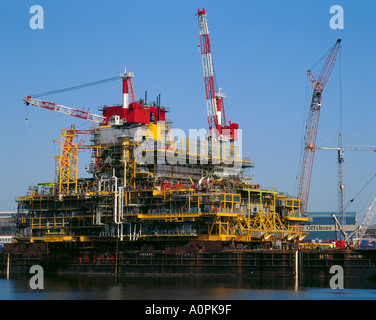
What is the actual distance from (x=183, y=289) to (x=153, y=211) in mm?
27228

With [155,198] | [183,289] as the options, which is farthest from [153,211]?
[183,289]

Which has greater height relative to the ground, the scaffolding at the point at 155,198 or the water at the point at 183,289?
the scaffolding at the point at 155,198

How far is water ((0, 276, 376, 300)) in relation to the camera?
85.3m

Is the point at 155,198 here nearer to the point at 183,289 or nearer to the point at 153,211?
the point at 153,211

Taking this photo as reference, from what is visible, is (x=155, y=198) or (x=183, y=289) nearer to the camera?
(x=183, y=289)

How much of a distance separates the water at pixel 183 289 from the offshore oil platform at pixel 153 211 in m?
4.55

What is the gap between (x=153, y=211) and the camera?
391ft

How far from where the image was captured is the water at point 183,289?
8531cm

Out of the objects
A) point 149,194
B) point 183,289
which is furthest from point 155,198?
point 183,289

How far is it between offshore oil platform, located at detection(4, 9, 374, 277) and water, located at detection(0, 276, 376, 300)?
4549 mm

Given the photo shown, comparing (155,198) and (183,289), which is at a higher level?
(155,198)

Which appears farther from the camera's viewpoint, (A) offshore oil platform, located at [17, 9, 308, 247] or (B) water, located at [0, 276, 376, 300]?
(A) offshore oil platform, located at [17, 9, 308, 247]
